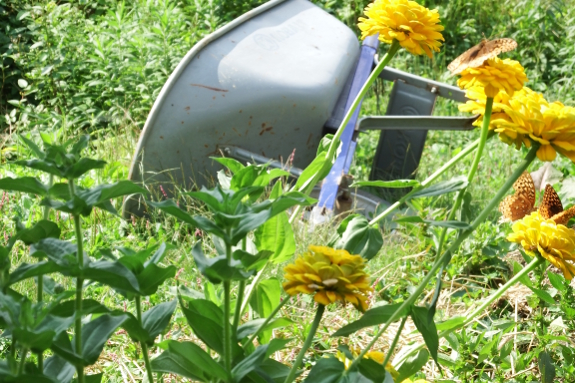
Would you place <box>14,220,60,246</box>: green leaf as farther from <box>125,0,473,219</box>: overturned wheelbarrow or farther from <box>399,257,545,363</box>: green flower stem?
<box>125,0,473,219</box>: overturned wheelbarrow

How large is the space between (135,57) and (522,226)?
A: 3014mm

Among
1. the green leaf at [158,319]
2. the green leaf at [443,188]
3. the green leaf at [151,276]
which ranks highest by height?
the green leaf at [443,188]

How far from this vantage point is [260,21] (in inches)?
125

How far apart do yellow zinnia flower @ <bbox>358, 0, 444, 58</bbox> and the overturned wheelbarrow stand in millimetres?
1486

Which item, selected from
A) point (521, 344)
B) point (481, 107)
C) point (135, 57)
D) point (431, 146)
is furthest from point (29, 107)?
point (481, 107)

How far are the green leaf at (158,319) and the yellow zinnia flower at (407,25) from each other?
517 millimetres

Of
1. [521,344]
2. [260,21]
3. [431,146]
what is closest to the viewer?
[521,344]

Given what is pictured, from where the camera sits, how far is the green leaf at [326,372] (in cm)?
88

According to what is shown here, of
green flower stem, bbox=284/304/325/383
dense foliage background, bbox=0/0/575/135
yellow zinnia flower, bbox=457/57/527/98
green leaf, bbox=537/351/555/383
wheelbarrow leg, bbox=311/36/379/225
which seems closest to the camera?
green flower stem, bbox=284/304/325/383

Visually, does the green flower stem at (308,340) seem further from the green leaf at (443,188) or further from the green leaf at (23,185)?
the green leaf at (23,185)

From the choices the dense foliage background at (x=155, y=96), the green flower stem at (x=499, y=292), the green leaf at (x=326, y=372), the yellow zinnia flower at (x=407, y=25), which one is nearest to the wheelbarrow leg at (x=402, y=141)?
the dense foliage background at (x=155, y=96)

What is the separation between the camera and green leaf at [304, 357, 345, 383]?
0.88m

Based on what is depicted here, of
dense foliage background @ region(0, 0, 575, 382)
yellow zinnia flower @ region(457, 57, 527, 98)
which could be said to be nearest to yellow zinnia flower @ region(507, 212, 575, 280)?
dense foliage background @ region(0, 0, 575, 382)

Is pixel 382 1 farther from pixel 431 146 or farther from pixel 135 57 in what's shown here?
pixel 431 146
